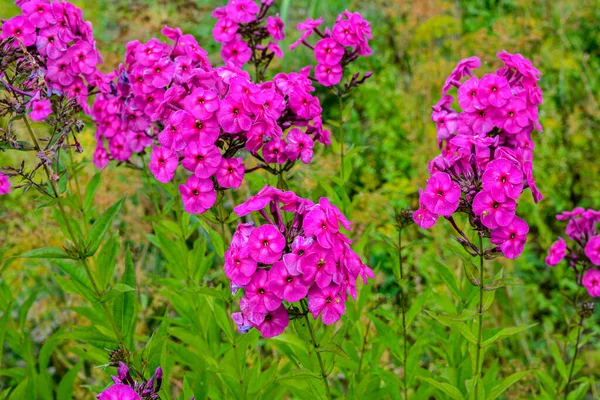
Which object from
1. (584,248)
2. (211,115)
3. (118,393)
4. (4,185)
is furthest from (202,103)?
(584,248)

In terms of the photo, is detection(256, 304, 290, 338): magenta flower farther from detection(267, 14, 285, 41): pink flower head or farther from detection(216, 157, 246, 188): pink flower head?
detection(267, 14, 285, 41): pink flower head

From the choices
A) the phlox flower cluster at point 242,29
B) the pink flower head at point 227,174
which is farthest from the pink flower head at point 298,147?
the phlox flower cluster at point 242,29

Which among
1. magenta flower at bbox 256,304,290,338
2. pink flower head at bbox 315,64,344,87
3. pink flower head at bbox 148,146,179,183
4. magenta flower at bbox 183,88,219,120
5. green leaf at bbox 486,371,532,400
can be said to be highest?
pink flower head at bbox 315,64,344,87

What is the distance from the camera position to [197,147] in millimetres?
2158

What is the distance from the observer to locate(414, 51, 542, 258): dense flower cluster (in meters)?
2.00

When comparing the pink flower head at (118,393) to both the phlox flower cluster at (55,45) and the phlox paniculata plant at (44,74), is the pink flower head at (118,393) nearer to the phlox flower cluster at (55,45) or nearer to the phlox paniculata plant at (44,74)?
the phlox paniculata plant at (44,74)

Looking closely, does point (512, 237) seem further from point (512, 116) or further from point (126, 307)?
point (126, 307)

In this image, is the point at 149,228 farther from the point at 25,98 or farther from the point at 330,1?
the point at 330,1

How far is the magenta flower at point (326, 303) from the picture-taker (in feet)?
6.03

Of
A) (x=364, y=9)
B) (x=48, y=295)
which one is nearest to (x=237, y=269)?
(x=48, y=295)

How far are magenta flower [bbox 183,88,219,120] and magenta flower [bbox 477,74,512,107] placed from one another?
3.31 ft

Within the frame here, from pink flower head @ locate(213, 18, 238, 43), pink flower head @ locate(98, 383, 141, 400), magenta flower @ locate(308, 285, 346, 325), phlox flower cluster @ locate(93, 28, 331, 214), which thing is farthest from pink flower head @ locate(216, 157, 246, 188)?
pink flower head @ locate(213, 18, 238, 43)

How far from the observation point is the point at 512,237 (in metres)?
2.08

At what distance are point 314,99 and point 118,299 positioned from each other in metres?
1.25
